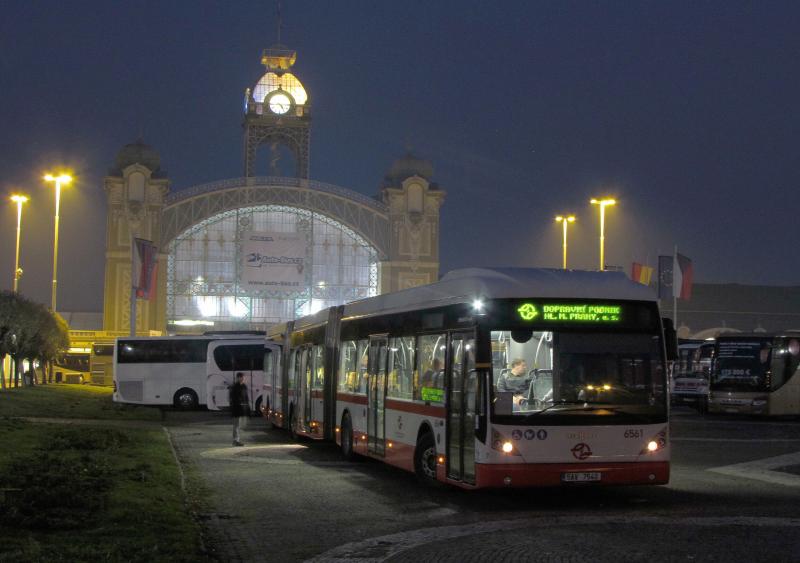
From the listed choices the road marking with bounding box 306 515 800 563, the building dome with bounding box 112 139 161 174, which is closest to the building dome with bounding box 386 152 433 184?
the building dome with bounding box 112 139 161 174

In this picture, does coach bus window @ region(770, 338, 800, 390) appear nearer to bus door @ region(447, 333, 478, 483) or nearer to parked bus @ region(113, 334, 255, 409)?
parked bus @ region(113, 334, 255, 409)

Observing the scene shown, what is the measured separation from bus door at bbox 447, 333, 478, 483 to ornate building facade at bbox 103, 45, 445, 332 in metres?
69.4

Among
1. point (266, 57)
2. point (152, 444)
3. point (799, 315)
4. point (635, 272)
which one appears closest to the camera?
point (152, 444)

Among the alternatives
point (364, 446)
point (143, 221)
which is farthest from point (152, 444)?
point (143, 221)

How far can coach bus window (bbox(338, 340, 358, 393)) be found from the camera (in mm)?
19089

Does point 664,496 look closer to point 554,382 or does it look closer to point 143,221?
point 554,382

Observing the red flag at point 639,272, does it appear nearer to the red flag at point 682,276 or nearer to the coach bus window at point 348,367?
the red flag at point 682,276

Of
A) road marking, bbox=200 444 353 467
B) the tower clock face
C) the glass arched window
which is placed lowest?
road marking, bbox=200 444 353 467

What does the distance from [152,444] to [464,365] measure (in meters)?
10.6

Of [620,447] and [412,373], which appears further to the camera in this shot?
[412,373]

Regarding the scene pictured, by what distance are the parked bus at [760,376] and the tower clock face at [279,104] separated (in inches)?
2328

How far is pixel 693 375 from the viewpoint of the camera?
4428 centimetres

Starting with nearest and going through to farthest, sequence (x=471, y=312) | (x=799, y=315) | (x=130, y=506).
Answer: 1. (x=130, y=506)
2. (x=471, y=312)
3. (x=799, y=315)

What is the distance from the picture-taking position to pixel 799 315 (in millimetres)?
113125
